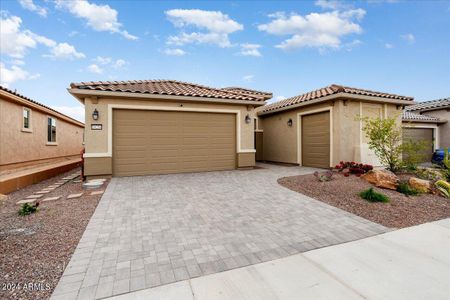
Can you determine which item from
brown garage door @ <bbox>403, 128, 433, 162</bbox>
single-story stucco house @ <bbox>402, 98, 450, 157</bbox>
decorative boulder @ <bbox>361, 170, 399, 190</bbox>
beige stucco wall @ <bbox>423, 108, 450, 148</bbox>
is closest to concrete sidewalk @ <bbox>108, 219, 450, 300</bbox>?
decorative boulder @ <bbox>361, 170, 399, 190</bbox>

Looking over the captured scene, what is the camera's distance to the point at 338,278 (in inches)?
87.4

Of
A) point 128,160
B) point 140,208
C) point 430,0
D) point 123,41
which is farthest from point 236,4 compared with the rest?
point 140,208

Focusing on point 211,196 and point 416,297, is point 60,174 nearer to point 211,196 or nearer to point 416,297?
point 211,196

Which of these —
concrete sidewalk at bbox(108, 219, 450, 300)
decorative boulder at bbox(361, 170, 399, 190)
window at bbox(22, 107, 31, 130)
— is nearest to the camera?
concrete sidewalk at bbox(108, 219, 450, 300)

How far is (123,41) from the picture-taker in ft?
37.6

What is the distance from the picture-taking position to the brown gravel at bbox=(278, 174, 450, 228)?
405 centimetres

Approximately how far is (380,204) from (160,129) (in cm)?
747

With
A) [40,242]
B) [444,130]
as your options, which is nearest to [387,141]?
[40,242]

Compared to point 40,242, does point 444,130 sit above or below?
above

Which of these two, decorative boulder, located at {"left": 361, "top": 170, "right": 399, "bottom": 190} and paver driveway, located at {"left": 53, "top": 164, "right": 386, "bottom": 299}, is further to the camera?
decorative boulder, located at {"left": 361, "top": 170, "right": 399, "bottom": 190}

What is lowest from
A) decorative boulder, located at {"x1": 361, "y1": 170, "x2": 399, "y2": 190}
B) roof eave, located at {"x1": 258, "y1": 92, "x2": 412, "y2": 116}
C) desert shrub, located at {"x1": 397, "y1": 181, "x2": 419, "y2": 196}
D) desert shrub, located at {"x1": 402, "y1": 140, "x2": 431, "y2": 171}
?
desert shrub, located at {"x1": 397, "y1": 181, "x2": 419, "y2": 196}

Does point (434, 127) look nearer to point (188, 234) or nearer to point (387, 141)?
point (387, 141)

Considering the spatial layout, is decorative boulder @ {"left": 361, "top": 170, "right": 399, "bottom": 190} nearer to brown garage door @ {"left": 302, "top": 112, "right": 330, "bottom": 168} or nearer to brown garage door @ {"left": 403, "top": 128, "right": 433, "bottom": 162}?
brown garage door @ {"left": 302, "top": 112, "right": 330, "bottom": 168}

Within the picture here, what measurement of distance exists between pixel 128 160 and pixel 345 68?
14052mm
